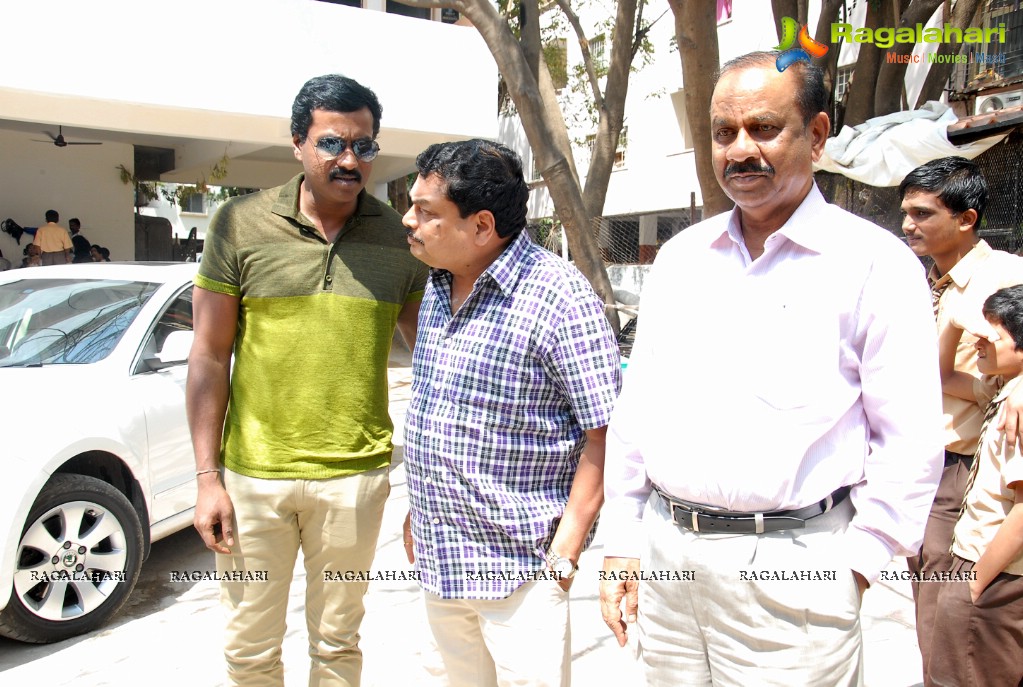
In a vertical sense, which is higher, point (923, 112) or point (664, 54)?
point (664, 54)

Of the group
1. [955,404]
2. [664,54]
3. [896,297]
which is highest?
[664,54]

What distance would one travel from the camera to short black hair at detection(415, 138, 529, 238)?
83.6 inches

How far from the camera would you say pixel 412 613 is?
4.07 meters

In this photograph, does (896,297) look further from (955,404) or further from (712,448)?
(955,404)

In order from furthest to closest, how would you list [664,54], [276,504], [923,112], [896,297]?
1. [664,54]
2. [923,112]
3. [276,504]
4. [896,297]

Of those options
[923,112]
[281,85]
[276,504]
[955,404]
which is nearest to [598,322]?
[276,504]

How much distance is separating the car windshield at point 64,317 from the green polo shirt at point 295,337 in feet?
6.94

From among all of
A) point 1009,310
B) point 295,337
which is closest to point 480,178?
point 295,337

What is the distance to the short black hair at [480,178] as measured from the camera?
212 centimetres

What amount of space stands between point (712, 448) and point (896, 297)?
0.47m

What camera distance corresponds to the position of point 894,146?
6426 millimetres

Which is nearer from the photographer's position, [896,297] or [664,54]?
[896,297]

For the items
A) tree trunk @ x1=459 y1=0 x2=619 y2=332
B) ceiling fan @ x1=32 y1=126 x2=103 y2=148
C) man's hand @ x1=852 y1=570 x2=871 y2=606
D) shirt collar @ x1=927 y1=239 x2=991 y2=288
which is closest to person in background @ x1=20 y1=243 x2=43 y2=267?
ceiling fan @ x1=32 y1=126 x2=103 y2=148

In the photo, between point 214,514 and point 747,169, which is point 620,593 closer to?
point 747,169
